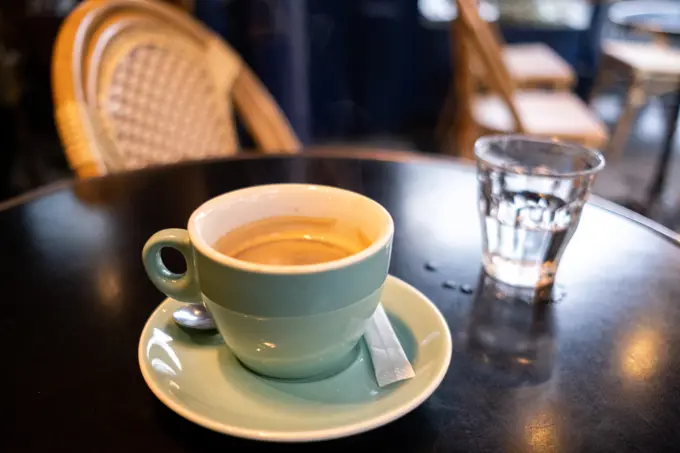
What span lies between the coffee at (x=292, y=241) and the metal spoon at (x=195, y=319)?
0.06 meters

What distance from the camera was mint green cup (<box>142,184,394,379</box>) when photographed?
40 cm

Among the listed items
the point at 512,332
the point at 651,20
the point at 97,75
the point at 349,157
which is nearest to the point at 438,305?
the point at 512,332

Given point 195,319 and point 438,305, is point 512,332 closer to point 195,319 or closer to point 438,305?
point 438,305

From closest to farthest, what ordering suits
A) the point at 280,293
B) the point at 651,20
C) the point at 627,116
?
the point at 280,293 → the point at 651,20 → the point at 627,116

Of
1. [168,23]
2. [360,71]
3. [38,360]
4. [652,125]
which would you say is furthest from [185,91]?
[652,125]

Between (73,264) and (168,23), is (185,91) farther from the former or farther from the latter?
(73,264)

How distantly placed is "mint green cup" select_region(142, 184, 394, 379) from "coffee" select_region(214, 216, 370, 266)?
0.04ft

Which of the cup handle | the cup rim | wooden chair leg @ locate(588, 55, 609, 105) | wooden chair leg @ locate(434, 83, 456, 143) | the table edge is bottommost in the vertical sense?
wooden chair leg @ locate(434, 83, 456, 143)

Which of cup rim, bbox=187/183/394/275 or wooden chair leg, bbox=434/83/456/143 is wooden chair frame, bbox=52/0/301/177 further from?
wooden chair leg, bbox=434/83/456/143

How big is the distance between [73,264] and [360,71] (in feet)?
8.24

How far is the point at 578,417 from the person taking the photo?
0.44m

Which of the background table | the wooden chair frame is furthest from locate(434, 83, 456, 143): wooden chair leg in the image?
the wooden chair frame

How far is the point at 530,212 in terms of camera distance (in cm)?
68

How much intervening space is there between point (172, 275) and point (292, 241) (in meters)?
0.10
